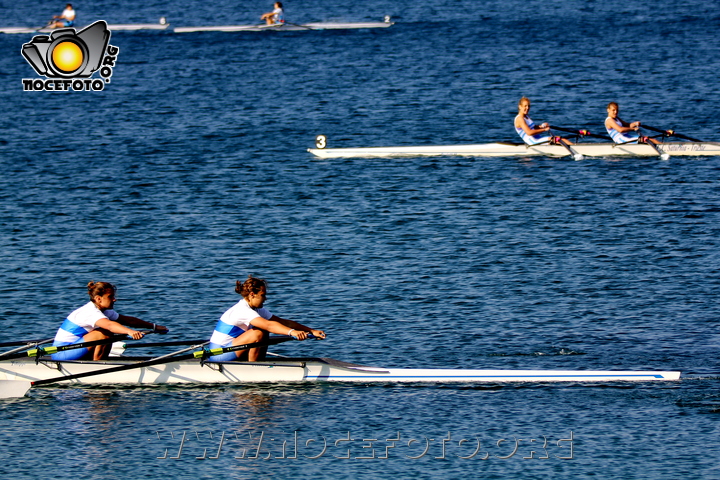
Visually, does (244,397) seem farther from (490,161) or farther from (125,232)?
(490,161)

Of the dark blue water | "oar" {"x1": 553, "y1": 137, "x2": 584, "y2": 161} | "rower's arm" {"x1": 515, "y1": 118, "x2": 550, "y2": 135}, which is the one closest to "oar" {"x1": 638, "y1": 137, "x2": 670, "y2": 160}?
the dark blue water

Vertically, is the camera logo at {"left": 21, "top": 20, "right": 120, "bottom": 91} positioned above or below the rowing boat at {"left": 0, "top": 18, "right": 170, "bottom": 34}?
below

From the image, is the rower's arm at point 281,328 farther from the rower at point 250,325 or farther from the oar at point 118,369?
the oar at point 118,369

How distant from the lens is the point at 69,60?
47.3 m

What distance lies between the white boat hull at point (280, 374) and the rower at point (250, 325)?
0.26 m

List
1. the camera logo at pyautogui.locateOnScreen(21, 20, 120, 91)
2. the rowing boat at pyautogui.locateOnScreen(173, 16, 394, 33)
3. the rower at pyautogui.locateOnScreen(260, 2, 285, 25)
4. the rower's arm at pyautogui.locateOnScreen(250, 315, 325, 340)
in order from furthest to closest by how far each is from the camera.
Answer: the rowing boat at pyautogui.locateOnScreen(173, 16, 394, 33) → the rower at pyautogui.locateOnScreen(260, 2, 285, 25) → the camera logo at pyautogui.locateOnScreen(21, 20, 120, 91) → the rower's arm at pyautogui.locateOnScreen(250, 315, 325, 340)

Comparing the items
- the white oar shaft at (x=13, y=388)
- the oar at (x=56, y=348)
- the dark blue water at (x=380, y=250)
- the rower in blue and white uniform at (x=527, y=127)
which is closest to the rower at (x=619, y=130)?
the dark blue water at (x=380, y=250)

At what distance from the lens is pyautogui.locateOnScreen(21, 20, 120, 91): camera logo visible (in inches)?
1780

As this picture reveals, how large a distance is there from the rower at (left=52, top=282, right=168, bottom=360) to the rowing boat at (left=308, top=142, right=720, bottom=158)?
674 inches

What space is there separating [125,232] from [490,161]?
444 inches

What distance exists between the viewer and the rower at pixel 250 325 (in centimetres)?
1498

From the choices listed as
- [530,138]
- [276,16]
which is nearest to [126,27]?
[276,16]

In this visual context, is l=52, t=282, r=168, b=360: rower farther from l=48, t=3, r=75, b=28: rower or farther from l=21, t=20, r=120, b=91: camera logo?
l=48, t=3, r=75, b=28: rower

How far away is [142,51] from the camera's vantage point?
2060 inches
